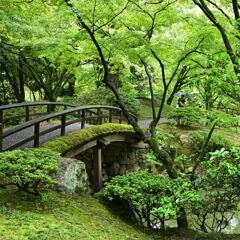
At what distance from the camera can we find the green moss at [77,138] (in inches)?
274

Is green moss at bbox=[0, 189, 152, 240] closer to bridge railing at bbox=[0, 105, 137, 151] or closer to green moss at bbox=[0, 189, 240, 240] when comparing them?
green moss at bbox=[0, 189, 240, 240]

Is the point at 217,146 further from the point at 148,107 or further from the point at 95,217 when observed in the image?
the point at 95,217

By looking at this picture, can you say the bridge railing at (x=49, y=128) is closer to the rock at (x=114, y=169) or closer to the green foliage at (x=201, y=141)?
the rock at (x=114, y=169)

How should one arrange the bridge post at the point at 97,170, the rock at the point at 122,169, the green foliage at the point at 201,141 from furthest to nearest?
the green foliage at the point at 201,141, the rock at the point at 122,169, the bridge post at the point at 97,170

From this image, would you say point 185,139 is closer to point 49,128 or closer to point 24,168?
point 49,128

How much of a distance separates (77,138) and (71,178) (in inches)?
85.2

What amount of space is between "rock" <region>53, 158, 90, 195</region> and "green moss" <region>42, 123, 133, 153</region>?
1203 mm

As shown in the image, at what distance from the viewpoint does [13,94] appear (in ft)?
55.4

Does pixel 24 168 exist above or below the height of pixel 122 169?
above

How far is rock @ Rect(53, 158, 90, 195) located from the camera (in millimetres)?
5543

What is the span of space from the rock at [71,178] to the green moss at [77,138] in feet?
3.95

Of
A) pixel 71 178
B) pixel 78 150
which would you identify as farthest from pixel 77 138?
pixel 71 178

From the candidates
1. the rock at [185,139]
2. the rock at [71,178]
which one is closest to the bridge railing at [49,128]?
the rock at [71,178]

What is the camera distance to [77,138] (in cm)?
775
